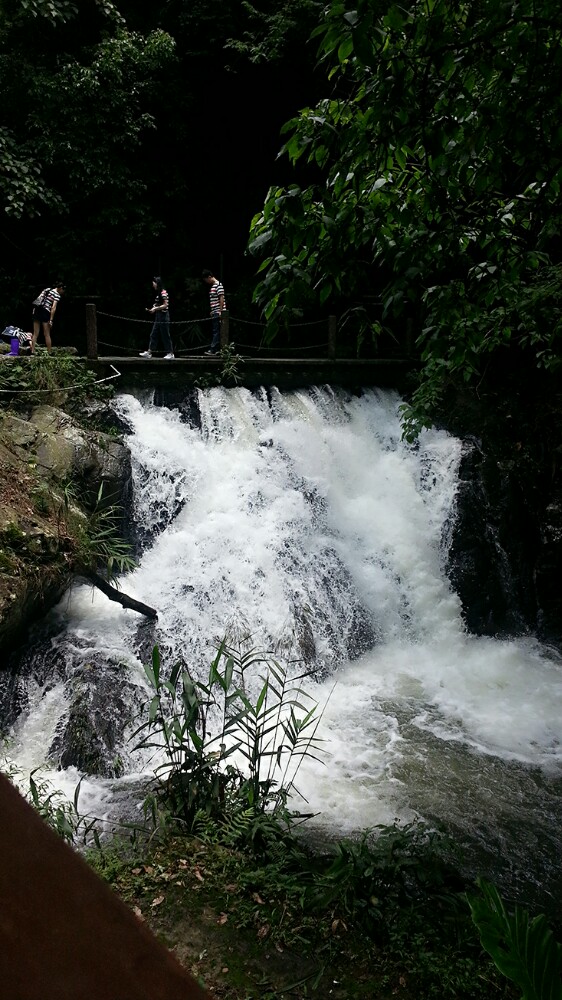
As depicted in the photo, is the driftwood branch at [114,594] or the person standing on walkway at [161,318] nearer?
the driftwood branch at [114,594]

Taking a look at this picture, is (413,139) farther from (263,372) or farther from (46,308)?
(46,308)

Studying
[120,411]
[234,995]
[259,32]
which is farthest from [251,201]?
[234,995]

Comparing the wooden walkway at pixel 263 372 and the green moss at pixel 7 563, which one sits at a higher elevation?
the wooden walkway at pixel 263 372

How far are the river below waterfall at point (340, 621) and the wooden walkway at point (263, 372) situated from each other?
0.37 metres

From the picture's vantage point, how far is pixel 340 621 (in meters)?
9.03

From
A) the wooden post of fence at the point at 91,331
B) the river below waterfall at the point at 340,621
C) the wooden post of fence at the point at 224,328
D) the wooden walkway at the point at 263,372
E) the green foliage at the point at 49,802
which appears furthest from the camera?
the wooden post of fence at the point at 224,328

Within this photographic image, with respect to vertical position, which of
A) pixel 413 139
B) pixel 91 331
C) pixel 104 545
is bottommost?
pixel 104 545

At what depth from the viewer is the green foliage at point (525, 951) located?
1.93 m

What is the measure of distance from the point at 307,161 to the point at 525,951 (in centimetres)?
267

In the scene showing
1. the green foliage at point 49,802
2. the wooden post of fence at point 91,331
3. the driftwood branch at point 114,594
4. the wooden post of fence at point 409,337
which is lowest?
the green foliage at point 49,802

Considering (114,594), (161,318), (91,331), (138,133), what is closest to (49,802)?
(114,594)

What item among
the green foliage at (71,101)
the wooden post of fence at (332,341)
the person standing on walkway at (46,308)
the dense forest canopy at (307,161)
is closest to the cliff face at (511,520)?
Result: the dense forest canopy at (307,161)

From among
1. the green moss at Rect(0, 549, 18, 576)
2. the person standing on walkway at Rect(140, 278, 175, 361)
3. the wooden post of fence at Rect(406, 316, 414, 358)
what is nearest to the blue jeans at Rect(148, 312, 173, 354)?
the person standing on walkway at Rect(140, 278, 175, 361)

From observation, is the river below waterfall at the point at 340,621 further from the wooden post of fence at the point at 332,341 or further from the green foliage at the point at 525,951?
the green foliage at the point at 525,951
